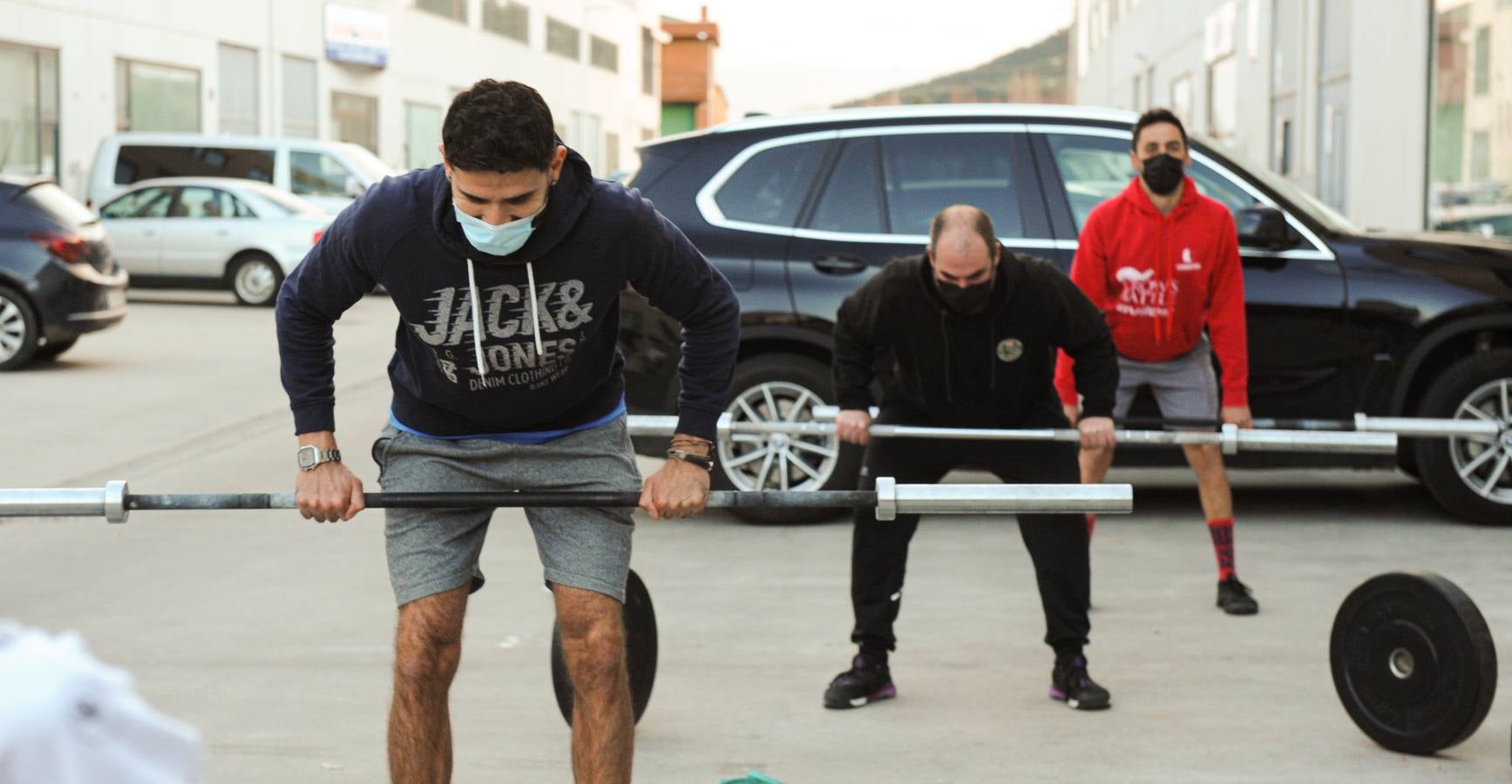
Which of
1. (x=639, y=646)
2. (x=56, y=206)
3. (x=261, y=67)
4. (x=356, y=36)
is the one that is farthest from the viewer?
(x=356, y=36)

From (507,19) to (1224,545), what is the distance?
152ft

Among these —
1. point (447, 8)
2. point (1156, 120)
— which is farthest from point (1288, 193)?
point (447, 8)

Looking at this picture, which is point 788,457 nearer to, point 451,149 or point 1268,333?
point 1268,333

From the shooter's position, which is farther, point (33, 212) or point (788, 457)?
point (33, 212)

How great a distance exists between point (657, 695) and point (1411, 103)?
570 inches

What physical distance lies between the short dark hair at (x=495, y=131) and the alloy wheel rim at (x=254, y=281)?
62.3 ft

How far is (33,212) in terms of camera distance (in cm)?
1462

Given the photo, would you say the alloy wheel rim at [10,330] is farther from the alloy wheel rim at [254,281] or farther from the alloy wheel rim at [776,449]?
the alloy wheel rim at [776,449]

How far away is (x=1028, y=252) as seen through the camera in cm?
827

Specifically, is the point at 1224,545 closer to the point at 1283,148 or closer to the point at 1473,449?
the point at 1473,449

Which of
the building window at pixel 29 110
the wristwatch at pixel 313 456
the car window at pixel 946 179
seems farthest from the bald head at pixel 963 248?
the building window at pixel 29 110

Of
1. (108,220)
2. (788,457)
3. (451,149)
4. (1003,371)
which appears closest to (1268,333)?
(788,457)

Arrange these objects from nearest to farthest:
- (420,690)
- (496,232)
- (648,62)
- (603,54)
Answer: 1. (496,232)
2. (420,690)
3. (603,54)
4. (648,62)

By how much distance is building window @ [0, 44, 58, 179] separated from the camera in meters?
27.5
